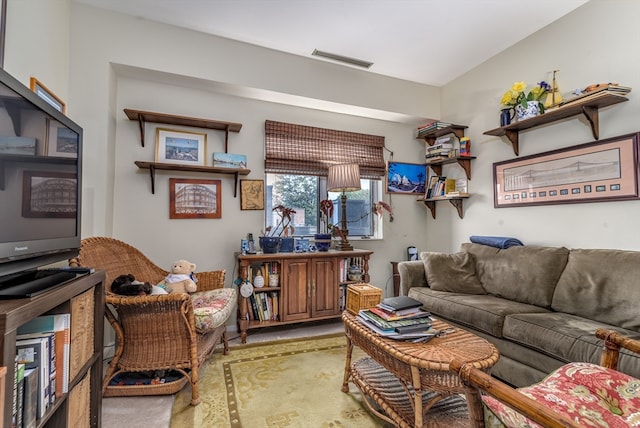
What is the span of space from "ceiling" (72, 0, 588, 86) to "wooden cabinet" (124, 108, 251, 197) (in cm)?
82

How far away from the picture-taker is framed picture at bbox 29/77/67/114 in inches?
69.8

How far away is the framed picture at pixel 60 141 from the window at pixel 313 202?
1860 mm

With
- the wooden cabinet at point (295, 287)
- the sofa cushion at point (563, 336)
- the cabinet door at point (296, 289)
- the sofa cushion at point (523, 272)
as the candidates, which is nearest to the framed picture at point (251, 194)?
the wooden cabinet at point (295, 287)

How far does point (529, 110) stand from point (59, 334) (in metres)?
3.39

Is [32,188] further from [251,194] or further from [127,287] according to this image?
[251,194]

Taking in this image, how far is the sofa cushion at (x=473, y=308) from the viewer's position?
2.00 meters

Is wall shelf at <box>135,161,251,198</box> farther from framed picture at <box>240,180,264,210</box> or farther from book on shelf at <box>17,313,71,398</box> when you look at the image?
book on shelf at <box>17,313,71,398</box>

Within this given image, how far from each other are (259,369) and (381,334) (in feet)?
3.56

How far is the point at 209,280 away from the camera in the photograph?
97.0 inches

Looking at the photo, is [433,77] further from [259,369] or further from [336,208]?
[259,369]

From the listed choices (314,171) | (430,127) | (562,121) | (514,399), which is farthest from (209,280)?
(562,121)

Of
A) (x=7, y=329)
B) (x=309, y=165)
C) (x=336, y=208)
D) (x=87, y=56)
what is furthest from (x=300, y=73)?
(x=7, y=329)

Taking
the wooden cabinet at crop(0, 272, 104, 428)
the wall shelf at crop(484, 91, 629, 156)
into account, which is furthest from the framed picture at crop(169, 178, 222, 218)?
the wall shelf at crop(484, 91, 629, 156)

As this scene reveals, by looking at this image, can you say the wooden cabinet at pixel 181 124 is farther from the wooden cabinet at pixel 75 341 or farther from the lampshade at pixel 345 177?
the wooden cabinet at pixel 75 341
